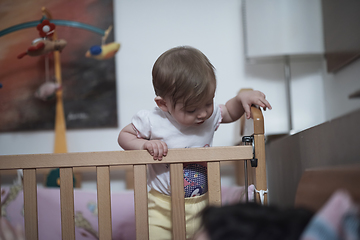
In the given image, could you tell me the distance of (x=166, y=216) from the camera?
91 centimetres

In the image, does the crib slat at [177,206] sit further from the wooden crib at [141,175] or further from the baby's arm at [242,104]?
the baby's arm at [242,104]

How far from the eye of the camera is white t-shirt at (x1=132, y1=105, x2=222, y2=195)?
921mm

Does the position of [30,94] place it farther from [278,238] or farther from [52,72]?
[278,238]

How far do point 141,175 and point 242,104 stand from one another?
0.33 metres

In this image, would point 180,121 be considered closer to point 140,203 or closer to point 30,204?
point 140,203

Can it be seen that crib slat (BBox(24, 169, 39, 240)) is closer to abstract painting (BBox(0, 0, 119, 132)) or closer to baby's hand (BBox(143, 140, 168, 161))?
baby's hand (BBox(143, 140, 168, 161))

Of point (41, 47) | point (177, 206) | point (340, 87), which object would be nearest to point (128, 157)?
point (177, 206)

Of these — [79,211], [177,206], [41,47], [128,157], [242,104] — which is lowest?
[79,211]

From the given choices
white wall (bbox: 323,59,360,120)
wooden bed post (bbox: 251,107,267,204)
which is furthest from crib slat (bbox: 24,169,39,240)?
white wall (bbox: 323,59,360,120)

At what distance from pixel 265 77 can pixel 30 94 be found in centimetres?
111

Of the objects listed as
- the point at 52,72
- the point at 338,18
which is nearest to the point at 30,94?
the point at 52,72

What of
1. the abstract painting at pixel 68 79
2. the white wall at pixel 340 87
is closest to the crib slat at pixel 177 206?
the white wall at pixel 340 87

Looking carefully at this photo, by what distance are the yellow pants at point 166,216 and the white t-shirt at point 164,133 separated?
0.13ft

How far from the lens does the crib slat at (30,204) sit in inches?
30.5
